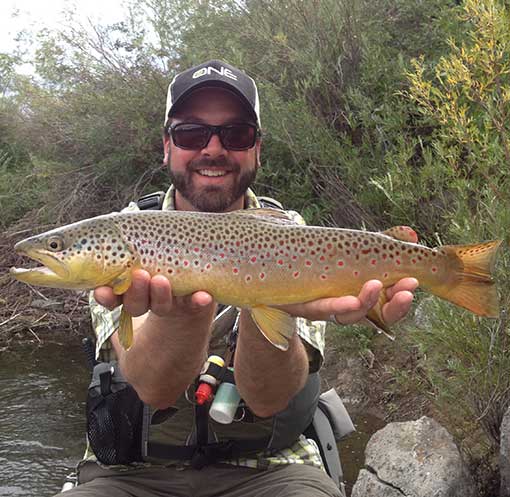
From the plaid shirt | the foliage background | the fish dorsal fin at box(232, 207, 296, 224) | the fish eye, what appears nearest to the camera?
the fish eye

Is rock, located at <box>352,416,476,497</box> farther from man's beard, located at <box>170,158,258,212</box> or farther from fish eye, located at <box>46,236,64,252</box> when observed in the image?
fish eye, located at <box>46,236,64,252</box>

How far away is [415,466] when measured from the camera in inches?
199

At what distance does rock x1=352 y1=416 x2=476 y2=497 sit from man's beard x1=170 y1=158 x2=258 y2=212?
2.53 meters

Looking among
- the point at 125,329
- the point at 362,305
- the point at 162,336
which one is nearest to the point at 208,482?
the point at 162,336

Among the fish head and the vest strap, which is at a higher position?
the fish head

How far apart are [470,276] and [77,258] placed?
1.72 metres

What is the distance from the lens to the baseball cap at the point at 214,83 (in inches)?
164

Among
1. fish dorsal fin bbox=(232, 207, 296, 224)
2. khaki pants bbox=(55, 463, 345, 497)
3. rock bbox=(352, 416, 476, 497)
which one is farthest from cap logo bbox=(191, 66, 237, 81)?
rock bbox=(352, 416, 476, 497)

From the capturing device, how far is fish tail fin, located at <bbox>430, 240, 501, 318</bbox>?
288cm

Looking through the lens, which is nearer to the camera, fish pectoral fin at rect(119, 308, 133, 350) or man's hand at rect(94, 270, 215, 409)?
man's hand at rect(94, 270, 215, 409)

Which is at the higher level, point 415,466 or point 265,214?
point 265,214

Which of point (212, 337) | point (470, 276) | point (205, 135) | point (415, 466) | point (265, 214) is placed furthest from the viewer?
point (415, 466)

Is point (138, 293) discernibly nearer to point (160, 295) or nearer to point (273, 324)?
point (160, 295)

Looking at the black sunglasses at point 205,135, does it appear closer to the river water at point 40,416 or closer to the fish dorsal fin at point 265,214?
the fish dorsal fin at point 265,214
